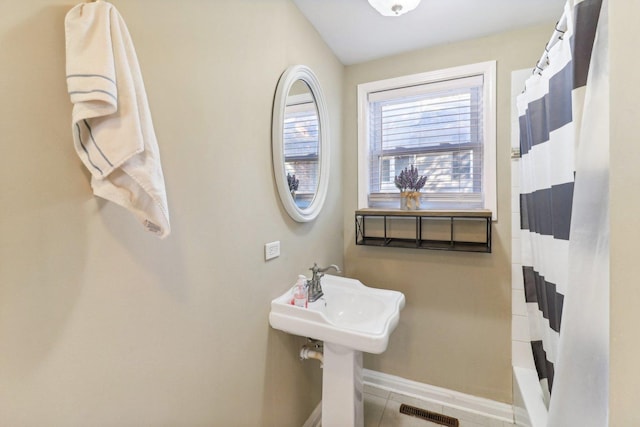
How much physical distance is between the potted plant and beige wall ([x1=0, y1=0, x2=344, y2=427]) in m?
0.85

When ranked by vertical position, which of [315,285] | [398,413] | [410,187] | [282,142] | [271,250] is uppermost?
[282,142]

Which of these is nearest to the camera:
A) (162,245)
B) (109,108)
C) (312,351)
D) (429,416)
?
(109,108)

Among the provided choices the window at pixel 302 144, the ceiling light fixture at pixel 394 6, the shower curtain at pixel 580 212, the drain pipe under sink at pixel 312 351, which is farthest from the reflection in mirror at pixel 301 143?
the shower curtain at pixel 580 212

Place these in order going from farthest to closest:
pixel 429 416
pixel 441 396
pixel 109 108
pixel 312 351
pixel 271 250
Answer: pixel 441 396, pixel 429 416, pixel 312 351, pixel 271 250, pixel 109 108

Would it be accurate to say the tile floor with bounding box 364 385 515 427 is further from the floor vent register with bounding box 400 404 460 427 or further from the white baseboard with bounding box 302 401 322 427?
the white baseboard with bounding box 302 401 322 427

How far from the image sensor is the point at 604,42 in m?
0.68

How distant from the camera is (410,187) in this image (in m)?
1.89

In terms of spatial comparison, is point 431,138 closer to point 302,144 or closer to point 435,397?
point 302,144

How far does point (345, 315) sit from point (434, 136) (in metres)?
1.38

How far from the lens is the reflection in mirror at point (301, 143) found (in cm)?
148

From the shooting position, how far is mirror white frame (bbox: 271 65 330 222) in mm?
1330

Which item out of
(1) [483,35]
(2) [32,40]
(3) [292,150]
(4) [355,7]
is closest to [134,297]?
A: (2) [32,40]

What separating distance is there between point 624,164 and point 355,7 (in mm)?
1549

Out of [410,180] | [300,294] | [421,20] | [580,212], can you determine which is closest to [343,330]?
[300,294]
